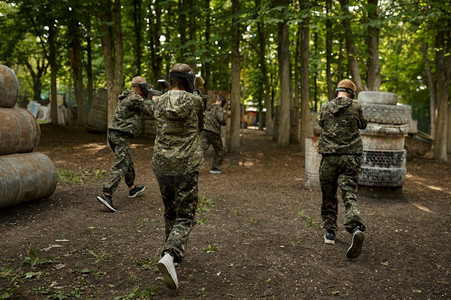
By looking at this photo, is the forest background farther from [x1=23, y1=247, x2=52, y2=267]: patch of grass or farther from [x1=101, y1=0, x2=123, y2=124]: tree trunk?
[x1=23, y1=247, x2=52, y2=267]: patch of grass

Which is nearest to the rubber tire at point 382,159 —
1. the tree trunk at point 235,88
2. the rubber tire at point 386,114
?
the rubber tire at point 386,114

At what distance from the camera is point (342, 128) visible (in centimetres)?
527

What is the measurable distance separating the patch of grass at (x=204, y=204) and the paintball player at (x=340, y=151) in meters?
2.27

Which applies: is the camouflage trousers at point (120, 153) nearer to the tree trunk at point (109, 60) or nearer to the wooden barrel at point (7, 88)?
the wooden barrel at point (7, 88)

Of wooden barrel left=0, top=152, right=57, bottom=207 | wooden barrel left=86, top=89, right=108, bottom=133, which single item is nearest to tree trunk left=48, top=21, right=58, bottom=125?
wooden barrel left=86, top=89, right=108, bottom=133

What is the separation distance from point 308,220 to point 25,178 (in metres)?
4.22

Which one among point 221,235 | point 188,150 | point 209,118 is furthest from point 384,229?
point 209,118

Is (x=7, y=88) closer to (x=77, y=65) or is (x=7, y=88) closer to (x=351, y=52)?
(x=351, y=52)

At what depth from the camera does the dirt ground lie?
390 cm

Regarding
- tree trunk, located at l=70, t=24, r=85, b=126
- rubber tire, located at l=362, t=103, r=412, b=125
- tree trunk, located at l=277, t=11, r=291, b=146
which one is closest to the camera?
rubber tire, located at l=362, t=103, r=412, b=125

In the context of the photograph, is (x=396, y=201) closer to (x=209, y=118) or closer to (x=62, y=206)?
(x=209, y=118)

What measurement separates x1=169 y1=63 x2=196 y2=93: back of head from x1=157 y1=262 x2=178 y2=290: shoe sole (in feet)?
5.51

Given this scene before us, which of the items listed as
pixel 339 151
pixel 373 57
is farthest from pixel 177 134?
pixel 373 57

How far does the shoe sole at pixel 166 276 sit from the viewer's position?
141 inches
